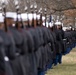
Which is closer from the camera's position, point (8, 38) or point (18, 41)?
point (8, 38)

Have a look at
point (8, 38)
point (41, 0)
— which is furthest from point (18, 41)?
point (41, 0)

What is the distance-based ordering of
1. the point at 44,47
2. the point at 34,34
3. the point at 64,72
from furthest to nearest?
the point at 64,72, the point at 44,47, the point at 34,34

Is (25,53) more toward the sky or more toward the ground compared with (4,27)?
more toward the ground

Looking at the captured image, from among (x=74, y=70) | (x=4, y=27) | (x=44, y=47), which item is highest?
(x=4, y=27)

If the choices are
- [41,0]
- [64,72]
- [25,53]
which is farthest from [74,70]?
[41,0]

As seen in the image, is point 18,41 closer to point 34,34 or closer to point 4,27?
point 4,27

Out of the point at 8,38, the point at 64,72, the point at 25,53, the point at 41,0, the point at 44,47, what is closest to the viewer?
the point at 8,38

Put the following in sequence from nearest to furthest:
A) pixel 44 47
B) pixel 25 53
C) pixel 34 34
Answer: pixel 25 53 < pixel 34 34 < pixel 44 47

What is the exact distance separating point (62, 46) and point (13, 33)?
1258cm

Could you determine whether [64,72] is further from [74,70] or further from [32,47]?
[32,47]

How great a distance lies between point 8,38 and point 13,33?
3.30 feet

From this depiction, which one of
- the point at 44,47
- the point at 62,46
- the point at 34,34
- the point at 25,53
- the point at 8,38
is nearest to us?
the point at 8,38

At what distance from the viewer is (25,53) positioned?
11.8 m

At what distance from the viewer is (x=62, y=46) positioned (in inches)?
922
